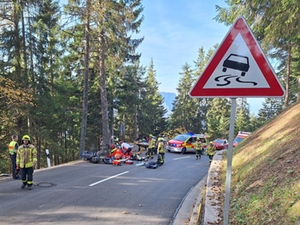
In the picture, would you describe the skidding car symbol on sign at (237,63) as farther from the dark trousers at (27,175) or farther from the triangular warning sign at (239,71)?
the dark trousers at (27,175)

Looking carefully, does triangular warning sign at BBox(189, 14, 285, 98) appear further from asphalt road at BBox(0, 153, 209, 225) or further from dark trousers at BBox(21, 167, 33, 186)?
dark trousers at BBox(21, 167, 33, 186)

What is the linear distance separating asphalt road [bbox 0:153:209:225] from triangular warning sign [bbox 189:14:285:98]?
160 inches

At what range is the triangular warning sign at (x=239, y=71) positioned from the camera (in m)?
2.73

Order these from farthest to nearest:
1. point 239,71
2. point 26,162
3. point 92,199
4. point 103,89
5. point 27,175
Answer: point 103,89 < point 26,162 < point 27,175 < point 92,199 < point 239,71

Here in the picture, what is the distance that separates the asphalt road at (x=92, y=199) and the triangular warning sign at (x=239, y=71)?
406 cm

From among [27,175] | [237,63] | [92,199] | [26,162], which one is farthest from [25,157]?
[237,63]

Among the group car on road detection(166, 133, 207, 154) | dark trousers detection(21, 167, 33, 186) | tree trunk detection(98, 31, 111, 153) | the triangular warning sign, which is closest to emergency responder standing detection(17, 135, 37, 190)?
dark trousers detection(21, 167, 33, 186)

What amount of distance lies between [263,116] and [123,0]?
49.6 metres

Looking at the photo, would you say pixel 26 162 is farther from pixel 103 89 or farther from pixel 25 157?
pixel 103 89

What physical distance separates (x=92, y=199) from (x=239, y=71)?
600cm

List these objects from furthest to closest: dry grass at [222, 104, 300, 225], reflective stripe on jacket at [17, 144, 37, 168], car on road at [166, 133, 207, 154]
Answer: car on road at [166, 133, 207, 154]
reflective stripe on jacket at [17, 144, 37, 168]
dry grass at [222, 104, 300, 225]

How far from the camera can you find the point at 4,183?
9109 mm

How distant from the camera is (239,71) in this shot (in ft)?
9.15

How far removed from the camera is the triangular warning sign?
273 cm
